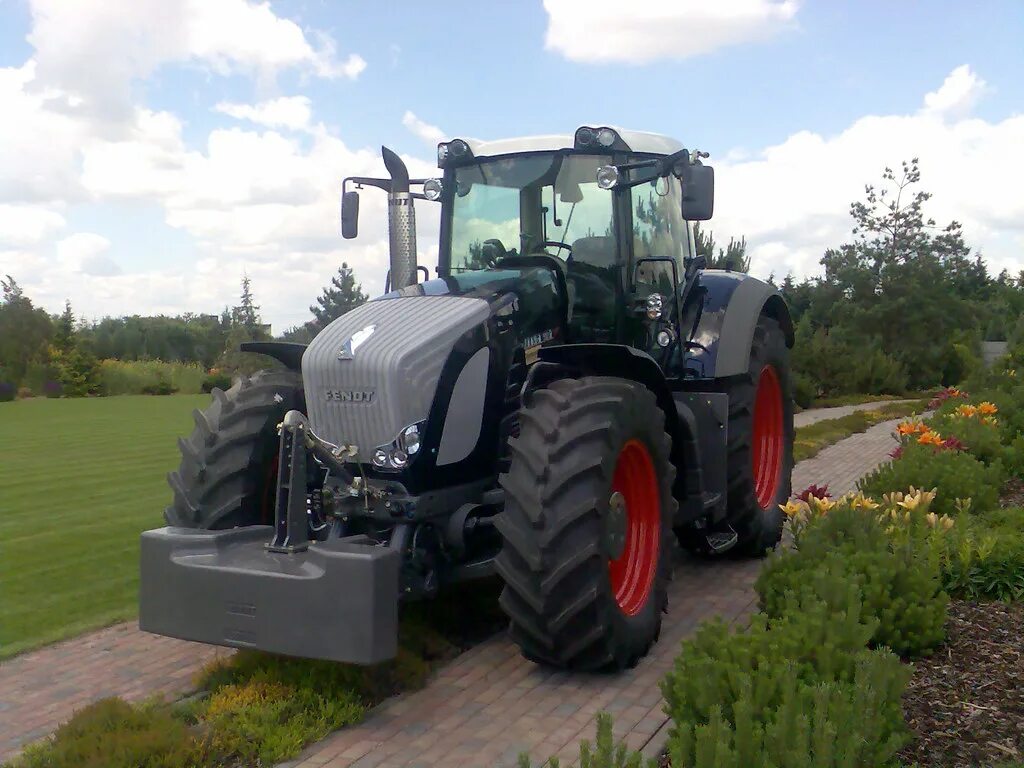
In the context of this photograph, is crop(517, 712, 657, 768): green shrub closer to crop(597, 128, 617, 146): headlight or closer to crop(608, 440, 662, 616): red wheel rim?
crop(608, 440, 662, 616): red wheel rim

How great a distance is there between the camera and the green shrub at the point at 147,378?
34031 mm

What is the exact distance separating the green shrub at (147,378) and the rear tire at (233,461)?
1209 inches

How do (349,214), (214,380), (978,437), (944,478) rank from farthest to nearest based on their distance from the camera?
(214,380) → (978,437) → (944,478) → (349,214)

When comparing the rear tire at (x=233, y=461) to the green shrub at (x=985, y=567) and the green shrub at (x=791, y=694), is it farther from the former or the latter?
the green shrub at (x=985, y=567)

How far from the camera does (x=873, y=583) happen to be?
4.22 meters

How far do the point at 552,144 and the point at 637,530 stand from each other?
2.34 m

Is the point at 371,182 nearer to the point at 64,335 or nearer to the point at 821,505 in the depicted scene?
the point at 821,505

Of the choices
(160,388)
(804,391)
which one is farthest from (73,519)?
(160,388)

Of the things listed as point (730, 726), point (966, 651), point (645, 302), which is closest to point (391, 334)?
point (645, 302)

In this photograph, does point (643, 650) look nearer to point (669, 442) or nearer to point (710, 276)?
point (669, 442)

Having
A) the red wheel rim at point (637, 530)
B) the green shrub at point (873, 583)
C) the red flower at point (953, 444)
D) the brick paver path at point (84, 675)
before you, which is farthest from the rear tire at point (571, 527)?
the red flower at point (953, 444)

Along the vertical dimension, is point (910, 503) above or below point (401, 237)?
Result: below

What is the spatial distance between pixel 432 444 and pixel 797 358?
1931cm

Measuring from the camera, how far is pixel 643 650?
485 centimetres
